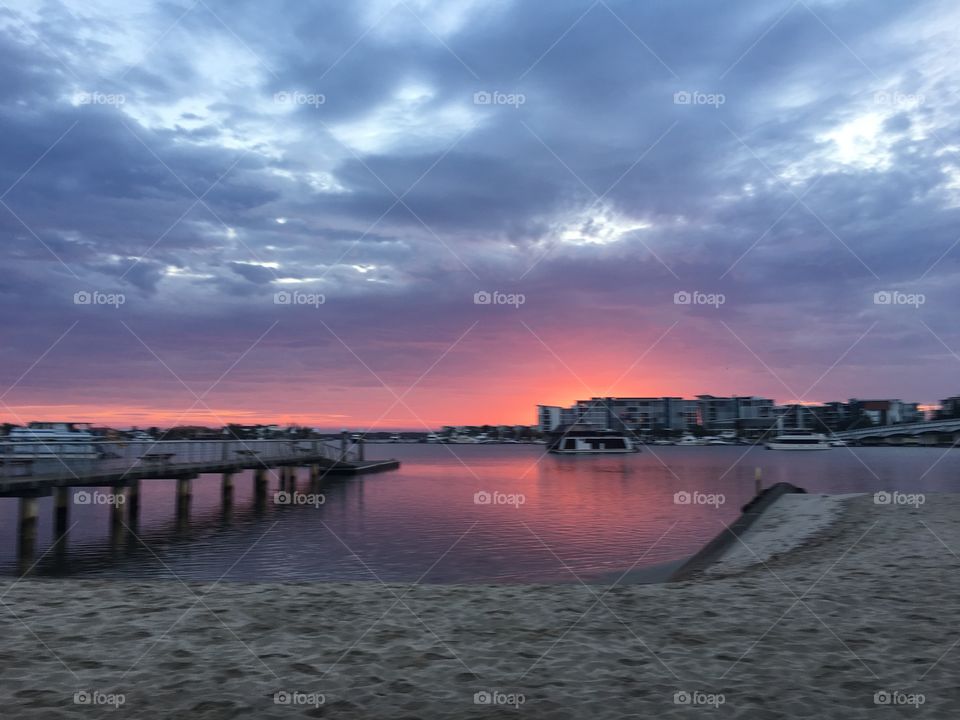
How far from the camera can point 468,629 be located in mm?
9828

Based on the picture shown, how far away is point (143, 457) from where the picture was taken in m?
40.2

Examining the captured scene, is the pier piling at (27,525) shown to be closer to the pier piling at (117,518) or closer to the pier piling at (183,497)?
the pier piling at (117,518)

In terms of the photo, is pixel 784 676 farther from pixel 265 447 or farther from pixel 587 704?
pixel 265 447

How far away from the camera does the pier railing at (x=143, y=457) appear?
32.2 metres

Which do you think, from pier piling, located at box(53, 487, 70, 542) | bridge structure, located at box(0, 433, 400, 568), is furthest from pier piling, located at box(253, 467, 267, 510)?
pier piling, located at box(53, 487, 70, 542)

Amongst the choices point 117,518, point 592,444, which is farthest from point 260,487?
point 592,444

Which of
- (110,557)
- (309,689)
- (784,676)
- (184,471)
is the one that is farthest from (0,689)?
(184,471)

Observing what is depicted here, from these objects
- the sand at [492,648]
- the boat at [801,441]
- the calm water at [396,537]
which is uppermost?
the sand at [492,648]

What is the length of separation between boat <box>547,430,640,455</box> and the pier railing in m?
91.9

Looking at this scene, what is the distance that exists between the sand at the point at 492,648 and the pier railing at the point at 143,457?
22861mm

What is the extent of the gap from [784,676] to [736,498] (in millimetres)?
52687

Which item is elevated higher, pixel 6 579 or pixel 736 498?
pixel 6 579

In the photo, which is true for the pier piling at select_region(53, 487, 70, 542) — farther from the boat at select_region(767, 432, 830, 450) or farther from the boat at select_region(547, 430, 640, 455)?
the boat at select_region(767, 432, 830, 450)

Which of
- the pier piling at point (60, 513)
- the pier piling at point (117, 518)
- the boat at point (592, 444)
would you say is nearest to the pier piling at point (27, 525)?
the pier piling at point (60, 513)
